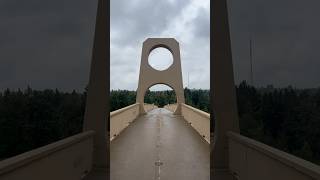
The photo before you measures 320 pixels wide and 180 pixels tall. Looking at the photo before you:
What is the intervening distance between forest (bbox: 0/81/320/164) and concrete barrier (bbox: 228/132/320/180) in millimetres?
223

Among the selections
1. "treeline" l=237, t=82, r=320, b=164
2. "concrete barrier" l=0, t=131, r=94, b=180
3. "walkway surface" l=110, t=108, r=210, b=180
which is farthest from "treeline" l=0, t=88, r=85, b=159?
"treeline" l=237, t=82, r=320, b=164

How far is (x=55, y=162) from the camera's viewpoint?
183 inches

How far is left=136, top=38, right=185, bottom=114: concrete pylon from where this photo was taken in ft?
97.2

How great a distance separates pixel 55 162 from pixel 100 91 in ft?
8.03

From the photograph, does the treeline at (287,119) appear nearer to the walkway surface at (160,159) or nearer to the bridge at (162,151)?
the bridge at (162,151)

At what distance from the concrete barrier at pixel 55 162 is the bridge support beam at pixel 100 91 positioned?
8.2 inches

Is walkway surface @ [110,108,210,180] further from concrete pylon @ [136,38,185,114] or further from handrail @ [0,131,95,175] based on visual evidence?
concrete pylon @ [136,38,185,114]

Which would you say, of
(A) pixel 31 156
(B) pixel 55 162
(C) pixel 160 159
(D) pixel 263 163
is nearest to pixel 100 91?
(C) pixel 160 159

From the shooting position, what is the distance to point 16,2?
4.38m

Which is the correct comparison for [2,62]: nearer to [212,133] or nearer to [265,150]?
[265,150]

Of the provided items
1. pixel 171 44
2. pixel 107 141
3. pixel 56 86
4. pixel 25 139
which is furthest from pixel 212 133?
pixel 171 44

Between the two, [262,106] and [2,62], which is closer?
[2,62]

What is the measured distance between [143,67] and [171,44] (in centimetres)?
261

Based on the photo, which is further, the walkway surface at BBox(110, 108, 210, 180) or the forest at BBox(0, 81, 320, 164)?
the walkway surface at BBox(110, 108, 210, 180)
